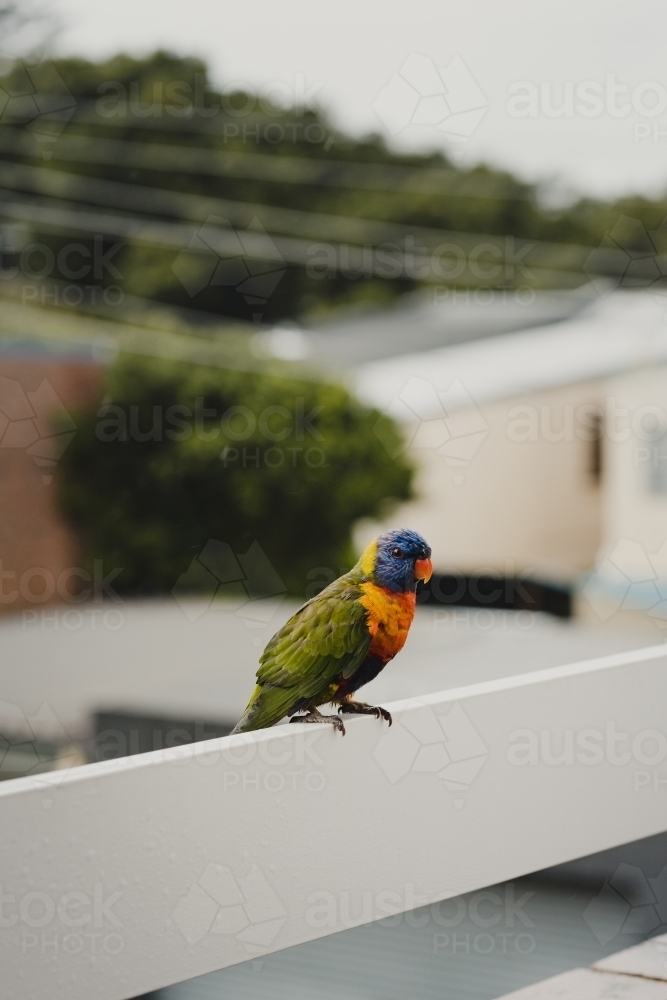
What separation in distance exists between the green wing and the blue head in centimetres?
5

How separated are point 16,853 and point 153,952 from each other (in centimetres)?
20

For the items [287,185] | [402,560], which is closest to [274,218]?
[287,185]

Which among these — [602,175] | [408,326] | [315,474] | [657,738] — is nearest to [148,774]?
[657,738]

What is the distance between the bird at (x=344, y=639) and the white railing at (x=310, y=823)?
119mm

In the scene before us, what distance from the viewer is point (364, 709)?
1.22 m

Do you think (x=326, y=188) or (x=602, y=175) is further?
(x=326, y=188)

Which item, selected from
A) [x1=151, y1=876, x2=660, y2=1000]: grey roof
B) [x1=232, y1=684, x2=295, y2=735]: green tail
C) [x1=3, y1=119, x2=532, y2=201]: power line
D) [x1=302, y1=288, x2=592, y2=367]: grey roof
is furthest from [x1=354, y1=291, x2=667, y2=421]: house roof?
[x1=232, y1=684, x2=295, y2=735]: green tail

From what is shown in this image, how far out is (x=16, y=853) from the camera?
2.82ft

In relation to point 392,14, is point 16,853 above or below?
below

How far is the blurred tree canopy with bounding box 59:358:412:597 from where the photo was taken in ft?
21.4

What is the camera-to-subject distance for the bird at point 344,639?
124 centimetres

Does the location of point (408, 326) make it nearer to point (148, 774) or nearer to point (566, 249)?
point (566, 249)

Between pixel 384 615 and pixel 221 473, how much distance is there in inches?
220

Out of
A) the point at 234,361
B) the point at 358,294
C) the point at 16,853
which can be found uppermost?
the point at 358,294
